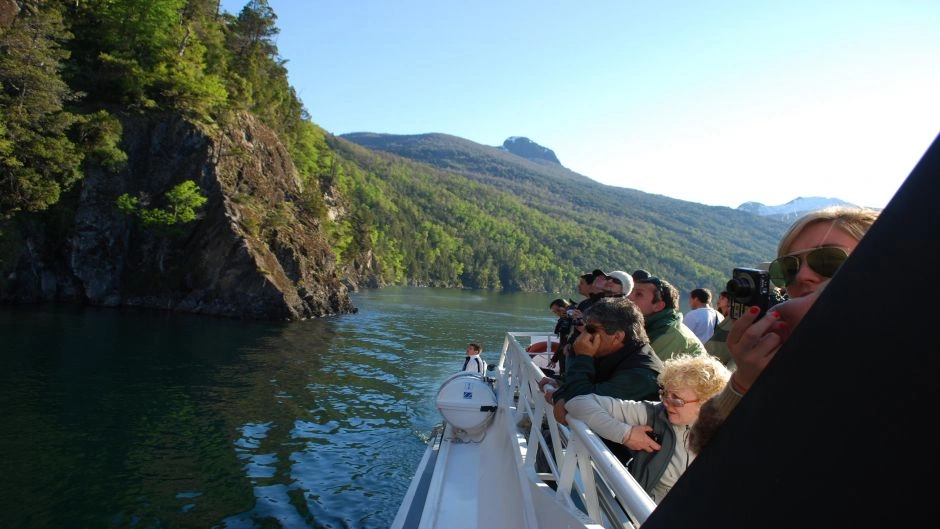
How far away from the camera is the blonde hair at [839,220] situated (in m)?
1.45

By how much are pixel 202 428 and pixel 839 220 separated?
42.3 ft

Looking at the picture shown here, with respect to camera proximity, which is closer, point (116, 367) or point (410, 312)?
point (116, 367)

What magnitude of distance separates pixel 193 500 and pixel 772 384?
9.39 metres

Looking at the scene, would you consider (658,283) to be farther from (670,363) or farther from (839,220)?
(839,220)

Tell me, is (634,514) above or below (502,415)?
above

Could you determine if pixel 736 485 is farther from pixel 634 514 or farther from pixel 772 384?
pixel 634 514

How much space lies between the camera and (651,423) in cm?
335

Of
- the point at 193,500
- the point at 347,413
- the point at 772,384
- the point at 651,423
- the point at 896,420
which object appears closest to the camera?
the point at 896,420

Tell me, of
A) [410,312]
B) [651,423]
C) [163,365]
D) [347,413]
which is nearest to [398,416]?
[347,413]

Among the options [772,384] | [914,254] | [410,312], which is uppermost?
[914,254]

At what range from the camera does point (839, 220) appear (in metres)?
1.51

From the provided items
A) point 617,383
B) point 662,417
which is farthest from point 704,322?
point 662,417

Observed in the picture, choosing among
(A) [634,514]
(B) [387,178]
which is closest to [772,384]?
(A) [634,514]

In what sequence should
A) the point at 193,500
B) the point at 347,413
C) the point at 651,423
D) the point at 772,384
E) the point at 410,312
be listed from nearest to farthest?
1. the point at 772,384
2. the point at 651,423
3. the point at 193,500
4. the point at 347,413
5. the point at 410,312
